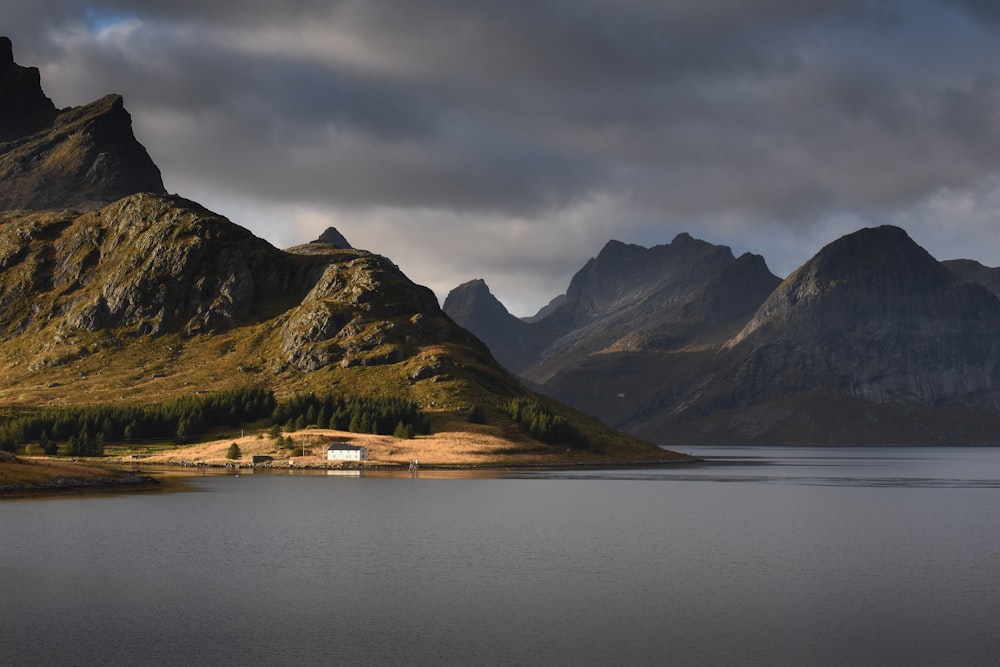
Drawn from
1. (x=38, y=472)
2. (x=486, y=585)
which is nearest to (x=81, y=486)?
(x=38, y=472)

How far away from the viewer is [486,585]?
67.4 m

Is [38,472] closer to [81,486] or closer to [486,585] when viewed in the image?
[81,486]

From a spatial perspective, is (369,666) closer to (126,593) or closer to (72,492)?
(126,593)

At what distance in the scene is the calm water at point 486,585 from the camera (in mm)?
49062

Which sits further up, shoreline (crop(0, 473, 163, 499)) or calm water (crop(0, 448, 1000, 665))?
shoreline (crop(0, 473, 163, 499))

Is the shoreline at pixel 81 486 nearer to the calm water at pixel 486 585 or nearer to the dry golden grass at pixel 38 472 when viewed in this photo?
the dry golden grass at pixel 38 472

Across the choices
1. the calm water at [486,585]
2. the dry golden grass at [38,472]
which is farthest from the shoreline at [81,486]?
the calm water at [486,585]

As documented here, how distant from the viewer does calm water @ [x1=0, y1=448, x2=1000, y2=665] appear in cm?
4906

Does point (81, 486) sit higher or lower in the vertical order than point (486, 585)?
higher

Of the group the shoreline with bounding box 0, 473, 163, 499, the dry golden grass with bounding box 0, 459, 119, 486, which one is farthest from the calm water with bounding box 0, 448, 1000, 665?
the dry golden grass with bounding box 0, 459, 119, 486

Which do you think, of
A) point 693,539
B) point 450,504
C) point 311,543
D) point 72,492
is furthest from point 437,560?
point 72,492

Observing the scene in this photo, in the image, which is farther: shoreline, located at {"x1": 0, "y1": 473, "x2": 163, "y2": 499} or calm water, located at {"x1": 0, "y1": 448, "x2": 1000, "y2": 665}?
shoreline, located at {"x1": 0, "y1": 473, "x2": 163, "y2": 499}

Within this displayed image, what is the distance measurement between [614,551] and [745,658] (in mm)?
39538

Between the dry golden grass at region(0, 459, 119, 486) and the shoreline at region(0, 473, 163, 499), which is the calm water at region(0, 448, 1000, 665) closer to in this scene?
the shoreline at region(0, 473, 163, 499)
